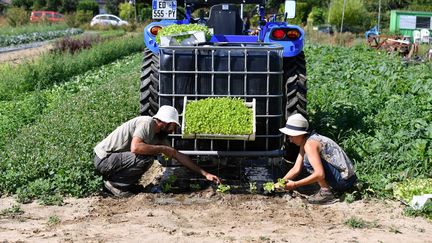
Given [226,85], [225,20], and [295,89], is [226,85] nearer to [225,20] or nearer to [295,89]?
[295,89]

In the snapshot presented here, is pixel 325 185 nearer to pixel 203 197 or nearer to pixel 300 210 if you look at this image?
pixel 300 210

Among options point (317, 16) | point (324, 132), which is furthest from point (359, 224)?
point (317, 16)

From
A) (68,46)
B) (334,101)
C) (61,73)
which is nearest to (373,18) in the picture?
(68,46)

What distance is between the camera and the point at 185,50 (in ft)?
23.7

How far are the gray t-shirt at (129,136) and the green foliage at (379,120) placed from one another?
2.36 metres

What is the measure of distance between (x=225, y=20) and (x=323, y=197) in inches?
126

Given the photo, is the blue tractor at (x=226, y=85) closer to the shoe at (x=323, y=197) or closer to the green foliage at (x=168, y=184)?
the green foliage at (x=168, y=184)

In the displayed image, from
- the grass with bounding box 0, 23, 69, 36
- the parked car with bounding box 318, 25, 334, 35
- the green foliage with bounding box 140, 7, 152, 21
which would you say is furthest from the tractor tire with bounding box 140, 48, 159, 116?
the green foliage with bounding box 140, 7, 152, 21

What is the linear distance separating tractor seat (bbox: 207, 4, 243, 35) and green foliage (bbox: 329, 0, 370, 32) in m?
40.5

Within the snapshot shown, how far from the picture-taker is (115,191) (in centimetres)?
705

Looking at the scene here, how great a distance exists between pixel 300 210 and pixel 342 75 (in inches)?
322

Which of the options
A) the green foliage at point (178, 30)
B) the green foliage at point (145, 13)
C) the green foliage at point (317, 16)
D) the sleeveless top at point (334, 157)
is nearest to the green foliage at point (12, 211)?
the green foliage at point (178, 30)

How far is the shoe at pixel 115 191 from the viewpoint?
7.00 m

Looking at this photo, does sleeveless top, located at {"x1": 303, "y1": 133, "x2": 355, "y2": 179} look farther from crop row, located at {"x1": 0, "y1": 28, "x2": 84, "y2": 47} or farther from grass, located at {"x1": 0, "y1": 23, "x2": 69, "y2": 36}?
grass, located at {"x1": 0, "y1": 23, "x2": 69, "y2": 36}
